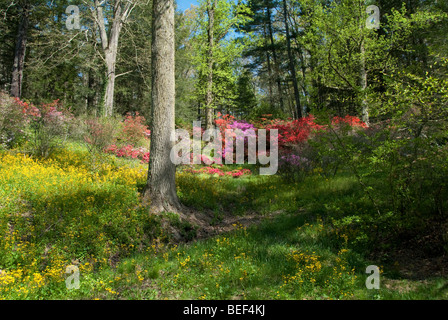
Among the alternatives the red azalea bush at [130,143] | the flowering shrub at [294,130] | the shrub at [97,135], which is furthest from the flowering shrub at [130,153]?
the flowering shrub at [294,130]

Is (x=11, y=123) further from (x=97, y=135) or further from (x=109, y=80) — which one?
(x=109, y=80)

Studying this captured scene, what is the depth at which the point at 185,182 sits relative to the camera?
26.1 feet

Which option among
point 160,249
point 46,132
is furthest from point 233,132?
point 160,249

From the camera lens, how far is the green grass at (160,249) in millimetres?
3090

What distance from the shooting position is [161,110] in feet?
19.0

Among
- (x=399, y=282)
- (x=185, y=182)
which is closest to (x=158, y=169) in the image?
(x=185, y=182)

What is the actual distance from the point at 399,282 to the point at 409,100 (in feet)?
8.14

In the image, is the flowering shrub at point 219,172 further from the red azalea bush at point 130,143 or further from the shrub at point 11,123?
the shrub at point 11,123

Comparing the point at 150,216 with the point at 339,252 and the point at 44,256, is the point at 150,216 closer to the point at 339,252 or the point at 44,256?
the point at 44,256

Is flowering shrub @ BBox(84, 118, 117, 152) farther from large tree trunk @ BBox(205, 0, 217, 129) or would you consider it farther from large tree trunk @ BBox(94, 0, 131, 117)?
large tree trunk @ BBox(94, 0, 131, 117)

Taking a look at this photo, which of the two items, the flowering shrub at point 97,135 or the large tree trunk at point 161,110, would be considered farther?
the flowering shrub at point 97,135

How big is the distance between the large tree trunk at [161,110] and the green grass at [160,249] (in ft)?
1.67

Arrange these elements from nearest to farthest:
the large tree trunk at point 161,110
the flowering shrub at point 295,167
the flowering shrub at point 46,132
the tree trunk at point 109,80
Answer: the large tree trunk at point 161,110 → the flowering shrub at point 46,132 → the flowering shrub at point 295,167 → the tree trunk at point 109,80

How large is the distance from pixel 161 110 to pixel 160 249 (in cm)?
292
